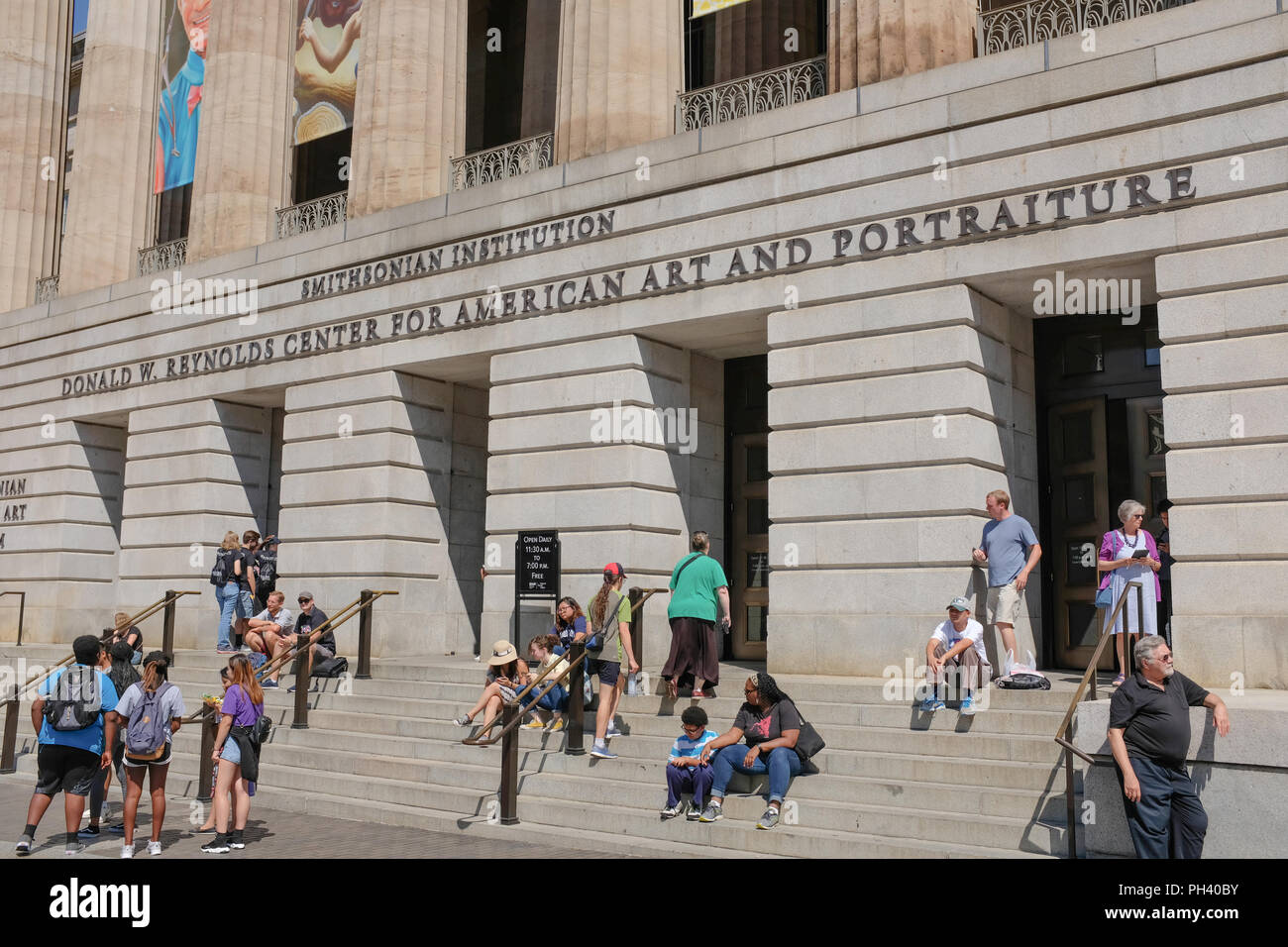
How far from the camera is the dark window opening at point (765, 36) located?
70.0ft

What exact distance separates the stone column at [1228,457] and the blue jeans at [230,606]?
1321 centimetres

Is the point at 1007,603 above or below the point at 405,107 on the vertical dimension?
below

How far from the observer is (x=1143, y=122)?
11.6m

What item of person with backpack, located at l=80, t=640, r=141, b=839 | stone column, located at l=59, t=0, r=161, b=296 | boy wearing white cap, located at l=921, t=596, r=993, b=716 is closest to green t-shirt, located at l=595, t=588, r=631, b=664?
boy wearing white cap, located at l=921, t=596, r=993, b=716

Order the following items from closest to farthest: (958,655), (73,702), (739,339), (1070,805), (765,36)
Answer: (1070,805) → (73,702) → (958,655) → (739,339) → (765,36)

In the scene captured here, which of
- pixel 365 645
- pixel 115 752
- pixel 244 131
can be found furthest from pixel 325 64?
pixel 115 752

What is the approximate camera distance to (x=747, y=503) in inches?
648

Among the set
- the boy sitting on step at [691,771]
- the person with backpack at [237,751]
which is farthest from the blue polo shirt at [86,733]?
the boy sitting on step at [691,771]

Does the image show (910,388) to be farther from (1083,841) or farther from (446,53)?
(446,53)

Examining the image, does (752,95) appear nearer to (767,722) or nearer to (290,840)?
(767,722)

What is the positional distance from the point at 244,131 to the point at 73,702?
14595mm
